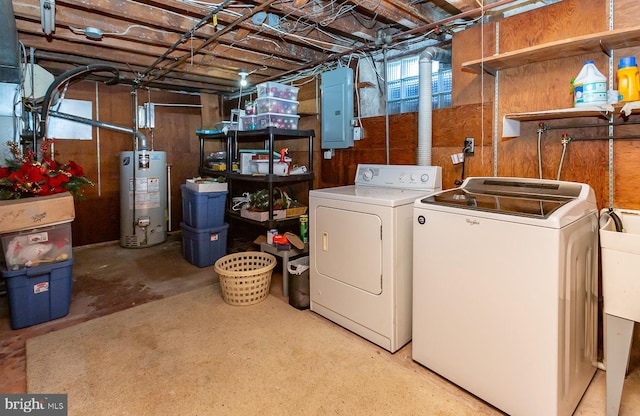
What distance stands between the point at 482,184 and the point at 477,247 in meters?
0.63

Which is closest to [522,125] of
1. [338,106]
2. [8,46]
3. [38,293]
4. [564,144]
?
[564,144]

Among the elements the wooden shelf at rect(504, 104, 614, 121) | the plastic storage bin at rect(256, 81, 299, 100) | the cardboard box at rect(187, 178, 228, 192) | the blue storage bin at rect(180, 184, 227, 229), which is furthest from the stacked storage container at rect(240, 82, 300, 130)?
the wooden shelf at rect(504, 104, 614, 121)

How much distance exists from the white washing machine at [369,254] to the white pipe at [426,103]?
0.18 metres

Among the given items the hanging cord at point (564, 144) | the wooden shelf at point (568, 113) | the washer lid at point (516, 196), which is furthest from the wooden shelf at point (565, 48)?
the washer lid at point (516, 196)

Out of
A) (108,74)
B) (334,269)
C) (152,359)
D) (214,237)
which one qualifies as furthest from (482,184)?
(108,74)

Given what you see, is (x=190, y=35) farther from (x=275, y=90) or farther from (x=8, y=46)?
(x=8, y=46)

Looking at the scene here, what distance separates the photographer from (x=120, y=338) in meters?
2.30

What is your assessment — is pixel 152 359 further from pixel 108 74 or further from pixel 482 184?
pixel 108 74

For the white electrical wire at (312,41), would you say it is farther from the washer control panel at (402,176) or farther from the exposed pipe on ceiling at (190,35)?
the washer control panel at (402,176)

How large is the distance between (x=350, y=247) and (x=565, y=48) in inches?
62.3

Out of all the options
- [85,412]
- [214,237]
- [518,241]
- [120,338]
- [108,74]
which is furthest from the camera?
[108,74]

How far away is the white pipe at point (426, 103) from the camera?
2.54 m

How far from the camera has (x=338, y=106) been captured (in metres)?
3.29

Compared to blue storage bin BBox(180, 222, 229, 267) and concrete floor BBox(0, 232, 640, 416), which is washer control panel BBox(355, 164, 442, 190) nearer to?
concrete floor BBox(0, 232, 640, 416)
